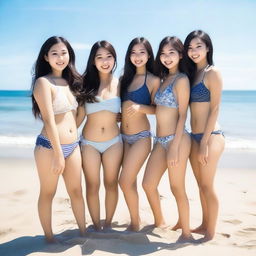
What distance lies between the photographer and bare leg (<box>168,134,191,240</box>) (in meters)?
3.95

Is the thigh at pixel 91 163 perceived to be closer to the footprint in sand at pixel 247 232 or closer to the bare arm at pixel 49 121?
the bare arm at pixel 49 121

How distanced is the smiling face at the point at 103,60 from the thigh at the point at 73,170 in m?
1.10

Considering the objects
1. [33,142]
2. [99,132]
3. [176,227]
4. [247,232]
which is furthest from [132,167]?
[33,142]

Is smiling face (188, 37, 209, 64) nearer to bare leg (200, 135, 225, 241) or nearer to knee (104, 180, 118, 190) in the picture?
bare leg (200, 135, 225, 241)

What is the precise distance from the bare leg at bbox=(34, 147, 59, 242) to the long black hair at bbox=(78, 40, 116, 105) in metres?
0.79

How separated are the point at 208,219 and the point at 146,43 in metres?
2.32

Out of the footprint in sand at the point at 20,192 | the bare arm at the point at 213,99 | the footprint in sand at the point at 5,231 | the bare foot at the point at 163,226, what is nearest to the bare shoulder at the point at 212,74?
the bare arm at the point at 213,99

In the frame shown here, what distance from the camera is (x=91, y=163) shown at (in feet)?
13.4

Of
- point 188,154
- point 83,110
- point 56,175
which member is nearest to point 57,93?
point 83,110

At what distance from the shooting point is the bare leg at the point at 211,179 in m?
3.96

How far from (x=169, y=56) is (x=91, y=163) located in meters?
1.58

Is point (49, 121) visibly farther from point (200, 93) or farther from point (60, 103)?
point (200, 93)

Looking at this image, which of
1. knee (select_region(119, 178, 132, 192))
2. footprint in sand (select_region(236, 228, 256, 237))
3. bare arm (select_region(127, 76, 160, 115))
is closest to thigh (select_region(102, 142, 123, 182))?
knee (select_region(119, 178, 132, 192))

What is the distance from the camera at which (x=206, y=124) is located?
13.0ft
